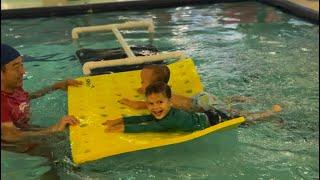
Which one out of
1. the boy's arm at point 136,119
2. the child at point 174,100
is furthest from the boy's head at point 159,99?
the child at point 174,100

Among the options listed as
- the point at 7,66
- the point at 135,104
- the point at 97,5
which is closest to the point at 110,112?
the point at 135,104

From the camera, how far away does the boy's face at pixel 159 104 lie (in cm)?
285

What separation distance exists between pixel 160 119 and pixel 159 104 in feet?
0.43

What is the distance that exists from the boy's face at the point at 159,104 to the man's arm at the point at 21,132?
53 cm

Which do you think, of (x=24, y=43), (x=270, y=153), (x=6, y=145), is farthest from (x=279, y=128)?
(x=24, y=43)

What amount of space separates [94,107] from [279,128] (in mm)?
1410

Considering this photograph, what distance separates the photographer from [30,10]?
25.8ft

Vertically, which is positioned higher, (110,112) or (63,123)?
(63,123)

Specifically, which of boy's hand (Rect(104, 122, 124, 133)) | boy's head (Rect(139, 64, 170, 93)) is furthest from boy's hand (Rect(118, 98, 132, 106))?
boy's hand (Rect(104, 122, 124, 133))

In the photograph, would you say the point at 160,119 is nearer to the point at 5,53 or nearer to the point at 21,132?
the point at 21,132

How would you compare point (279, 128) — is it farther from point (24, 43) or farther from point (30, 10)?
point (30, 10)

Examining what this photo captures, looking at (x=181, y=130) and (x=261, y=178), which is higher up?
(x=181, y=130)

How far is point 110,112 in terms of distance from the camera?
338 cm

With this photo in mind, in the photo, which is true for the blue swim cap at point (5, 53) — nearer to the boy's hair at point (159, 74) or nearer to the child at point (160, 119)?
the child at point (160, 119)
